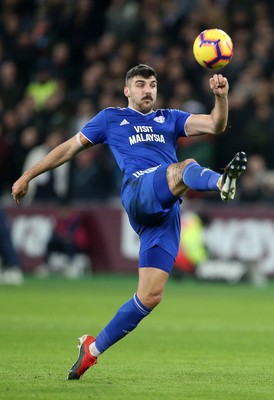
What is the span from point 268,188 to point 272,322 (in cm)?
560

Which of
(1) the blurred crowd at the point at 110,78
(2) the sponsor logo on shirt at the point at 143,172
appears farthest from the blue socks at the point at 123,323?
(1) the blurred crowd at the point at 110,78

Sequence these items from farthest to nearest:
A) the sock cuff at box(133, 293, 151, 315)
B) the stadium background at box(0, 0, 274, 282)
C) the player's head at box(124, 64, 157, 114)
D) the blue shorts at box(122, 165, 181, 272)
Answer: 1. the stadium background at box(0, 0, 274, 282)
2. the player's head at box(124, 64, 157, 114)
3. the sock cuff at box(133, 293, 151, 315)
4. the blue shorts at box(122, 165, 181, 272)

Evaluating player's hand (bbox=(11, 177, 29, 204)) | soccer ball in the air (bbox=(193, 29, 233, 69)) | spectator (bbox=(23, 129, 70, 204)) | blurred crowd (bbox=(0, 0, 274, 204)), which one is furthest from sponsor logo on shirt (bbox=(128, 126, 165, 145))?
spectator (bbox=(23, 129, 70, 204))

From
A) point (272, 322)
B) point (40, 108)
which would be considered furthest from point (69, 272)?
point (272, 322)

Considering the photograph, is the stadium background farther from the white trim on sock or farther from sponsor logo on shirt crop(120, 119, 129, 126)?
the white trim on sock

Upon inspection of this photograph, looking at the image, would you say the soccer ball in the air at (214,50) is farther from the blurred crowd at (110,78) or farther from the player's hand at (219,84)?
the blurred crowd at (110,78)

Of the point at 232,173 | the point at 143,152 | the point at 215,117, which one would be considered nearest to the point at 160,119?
the point at 143,152

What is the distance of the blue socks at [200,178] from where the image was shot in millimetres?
7563

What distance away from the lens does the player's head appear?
8609 millimetres

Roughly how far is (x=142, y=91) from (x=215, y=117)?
27.5 inches

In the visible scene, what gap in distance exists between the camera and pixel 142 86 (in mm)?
8641

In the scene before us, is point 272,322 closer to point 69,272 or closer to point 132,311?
point 132,311

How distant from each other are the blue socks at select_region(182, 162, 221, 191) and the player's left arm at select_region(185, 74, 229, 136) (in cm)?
60

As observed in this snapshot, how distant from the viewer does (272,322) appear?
43.1 ft
